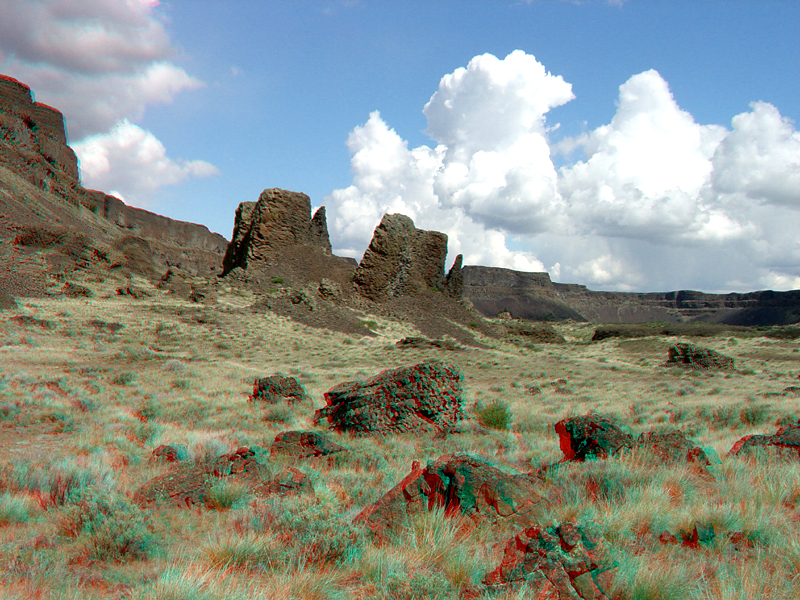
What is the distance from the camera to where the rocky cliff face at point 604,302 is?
5226 inches

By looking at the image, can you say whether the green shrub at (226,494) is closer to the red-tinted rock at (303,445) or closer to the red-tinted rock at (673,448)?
the red-tinted rock at (303,445)

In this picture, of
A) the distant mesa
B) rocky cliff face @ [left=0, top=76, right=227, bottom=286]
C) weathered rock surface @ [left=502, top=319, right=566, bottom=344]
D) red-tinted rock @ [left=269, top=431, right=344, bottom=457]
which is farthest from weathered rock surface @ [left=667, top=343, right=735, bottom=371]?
rocky cliff face @ [left=0, top=76, right=227, bottom=286]

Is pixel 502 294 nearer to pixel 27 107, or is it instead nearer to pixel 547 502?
pixel 27 107

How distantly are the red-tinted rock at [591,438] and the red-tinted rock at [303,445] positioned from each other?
3435 mm

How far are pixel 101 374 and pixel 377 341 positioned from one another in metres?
19.9

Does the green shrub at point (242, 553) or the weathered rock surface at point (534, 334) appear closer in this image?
the green shrub at point (242, 553)

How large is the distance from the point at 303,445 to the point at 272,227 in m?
33.0

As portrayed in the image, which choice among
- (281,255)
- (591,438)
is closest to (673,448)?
(591,438)

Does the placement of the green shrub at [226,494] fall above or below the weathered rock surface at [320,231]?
below

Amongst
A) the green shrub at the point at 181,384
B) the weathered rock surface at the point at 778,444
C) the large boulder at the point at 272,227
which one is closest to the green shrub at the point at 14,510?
the weathered rock surface at the point at 778,444

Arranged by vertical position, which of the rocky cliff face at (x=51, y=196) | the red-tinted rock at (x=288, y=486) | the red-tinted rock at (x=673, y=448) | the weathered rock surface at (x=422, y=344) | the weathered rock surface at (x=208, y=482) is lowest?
the weathered rock surface at (x=422, y=344)

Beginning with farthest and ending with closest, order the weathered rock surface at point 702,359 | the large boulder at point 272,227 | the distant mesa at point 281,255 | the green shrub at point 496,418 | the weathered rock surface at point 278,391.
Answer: the large boulder at point 272,227 < the distant mesa at point 281,255 < the weathered rock surface at point 702,359 < the weathered rock surface at point 278,391 < the green shrub at point 496,418

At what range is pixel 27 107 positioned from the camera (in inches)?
3378

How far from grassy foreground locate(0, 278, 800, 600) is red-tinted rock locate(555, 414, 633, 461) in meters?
0.49
